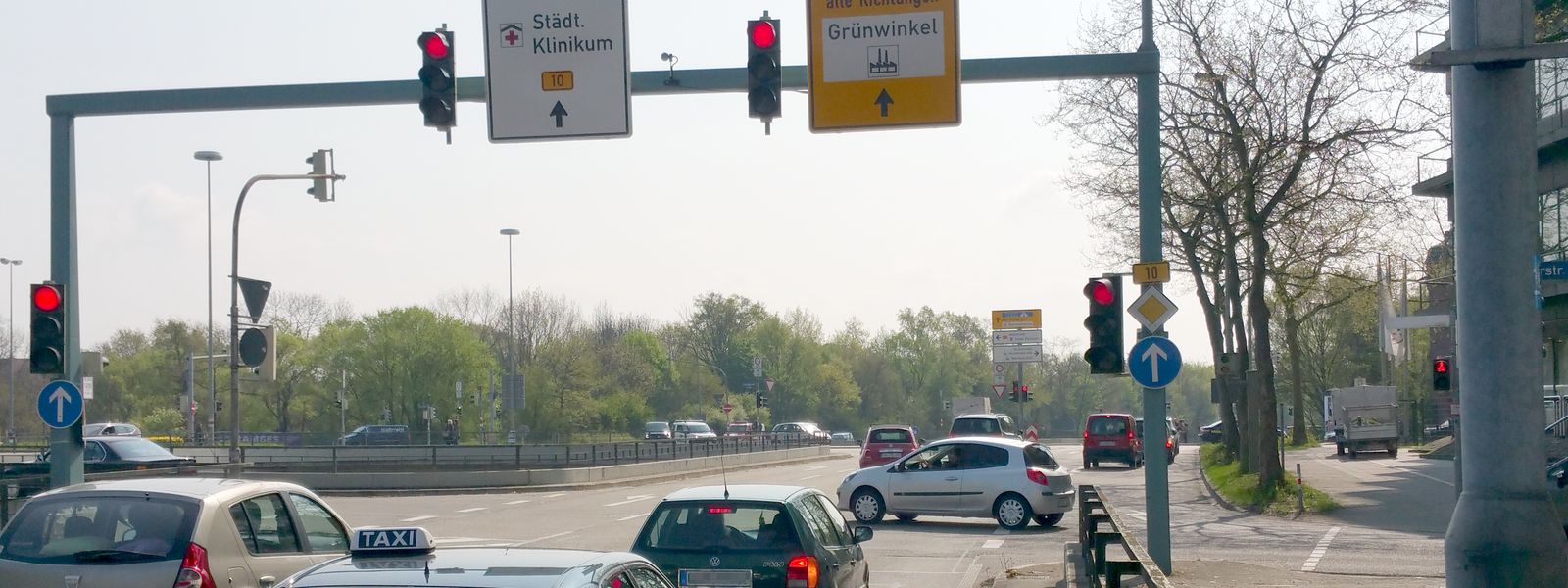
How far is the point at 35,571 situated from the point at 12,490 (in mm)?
12231

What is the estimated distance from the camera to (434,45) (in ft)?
43.6

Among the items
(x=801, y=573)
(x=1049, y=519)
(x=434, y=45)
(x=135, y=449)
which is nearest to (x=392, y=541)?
(x=801, y=573)

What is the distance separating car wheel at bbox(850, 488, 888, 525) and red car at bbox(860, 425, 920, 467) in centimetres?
1030

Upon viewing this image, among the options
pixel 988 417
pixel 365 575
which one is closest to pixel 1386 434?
pixel 988 417

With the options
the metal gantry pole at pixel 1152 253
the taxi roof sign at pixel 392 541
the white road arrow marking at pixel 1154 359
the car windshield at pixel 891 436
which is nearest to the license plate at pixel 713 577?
the taxi roof sign at pixel 392 541

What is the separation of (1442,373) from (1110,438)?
24241 mm

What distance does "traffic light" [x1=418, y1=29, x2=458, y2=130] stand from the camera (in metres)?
13.3

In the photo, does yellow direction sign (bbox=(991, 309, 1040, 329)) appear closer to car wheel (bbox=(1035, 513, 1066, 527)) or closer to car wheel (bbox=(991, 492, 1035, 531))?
car wheel (bbox=(1035, 513, 1066, 527))

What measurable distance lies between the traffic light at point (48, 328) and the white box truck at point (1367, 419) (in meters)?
49.1

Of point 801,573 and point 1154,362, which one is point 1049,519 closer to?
point 1154,362

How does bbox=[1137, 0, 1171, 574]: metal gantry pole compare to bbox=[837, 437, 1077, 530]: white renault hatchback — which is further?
bbox=[837, 437, 1077, 530]: white renault hatchback

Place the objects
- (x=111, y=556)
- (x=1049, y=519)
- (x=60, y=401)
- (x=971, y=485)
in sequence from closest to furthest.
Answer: (x=111, y=556) < (x=60, y=401) < (x=971, y=485) < (x=1049, y=519)

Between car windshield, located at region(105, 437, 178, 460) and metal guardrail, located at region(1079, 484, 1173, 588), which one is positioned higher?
metal guardrail, located at region(1079, 484, 1173, 588)

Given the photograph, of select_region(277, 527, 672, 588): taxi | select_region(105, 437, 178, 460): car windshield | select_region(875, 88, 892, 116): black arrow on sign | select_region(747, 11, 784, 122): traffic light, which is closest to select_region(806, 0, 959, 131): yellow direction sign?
select_region(875, 88, 892, 116): black arrow on sign
